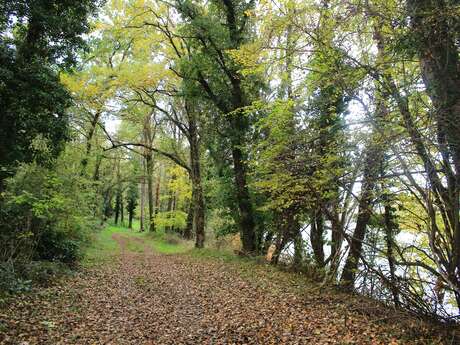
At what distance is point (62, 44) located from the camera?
877 cm

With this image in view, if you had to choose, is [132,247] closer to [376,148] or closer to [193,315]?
[193,315]

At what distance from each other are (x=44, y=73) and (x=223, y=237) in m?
12.5

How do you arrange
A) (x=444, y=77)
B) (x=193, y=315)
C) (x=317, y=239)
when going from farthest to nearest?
(x=317, y=239)
(x=193, y=315)
(x=444, y=77)

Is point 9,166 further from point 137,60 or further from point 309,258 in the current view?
point 137,60

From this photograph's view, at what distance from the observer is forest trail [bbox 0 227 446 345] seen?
6039 mm

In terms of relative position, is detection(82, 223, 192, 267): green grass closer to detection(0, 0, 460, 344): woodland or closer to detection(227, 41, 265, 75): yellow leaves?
detection(0, 0, 460, 344): woodland

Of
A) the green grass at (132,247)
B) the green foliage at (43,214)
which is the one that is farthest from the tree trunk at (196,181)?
the green foliage at (43,214)

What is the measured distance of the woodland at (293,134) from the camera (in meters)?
5.40

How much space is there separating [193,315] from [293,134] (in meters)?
4.97

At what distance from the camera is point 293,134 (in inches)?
351

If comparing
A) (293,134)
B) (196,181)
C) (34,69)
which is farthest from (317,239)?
(196,181)

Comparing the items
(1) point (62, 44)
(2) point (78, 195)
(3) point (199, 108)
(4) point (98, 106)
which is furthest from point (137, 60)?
(1) point (62, 44)

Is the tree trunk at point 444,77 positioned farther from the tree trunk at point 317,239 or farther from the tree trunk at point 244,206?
the tree trunk at point 244,206

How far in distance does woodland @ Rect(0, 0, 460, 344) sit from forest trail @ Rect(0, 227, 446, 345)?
2.17ft
